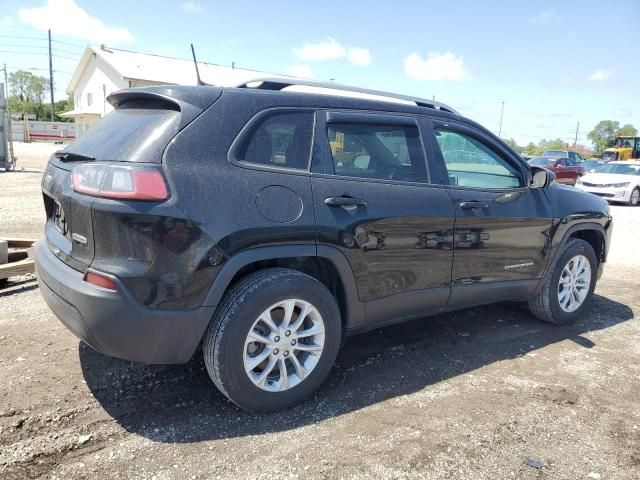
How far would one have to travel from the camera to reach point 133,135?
2.75 meters

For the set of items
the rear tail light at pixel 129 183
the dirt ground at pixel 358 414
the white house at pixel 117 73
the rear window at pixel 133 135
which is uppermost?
the white house at pixel 117 73

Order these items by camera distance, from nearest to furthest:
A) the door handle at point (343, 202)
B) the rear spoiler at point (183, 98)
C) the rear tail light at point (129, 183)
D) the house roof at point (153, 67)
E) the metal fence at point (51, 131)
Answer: the rear tail light at point (129, 183) < the rear spoiler at point (183, 98) < the door handle at point (343, 202) < the house roof at point (153, 67) < the metal fence at point (51, 131)

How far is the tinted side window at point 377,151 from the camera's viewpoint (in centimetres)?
320

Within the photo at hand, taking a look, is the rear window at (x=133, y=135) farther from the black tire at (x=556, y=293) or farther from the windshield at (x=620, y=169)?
the windshield at (x=620, y=169)

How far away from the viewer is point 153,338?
8.50 feet

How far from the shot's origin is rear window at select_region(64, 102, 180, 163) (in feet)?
8.62

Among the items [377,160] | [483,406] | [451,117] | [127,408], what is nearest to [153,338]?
[127,408]

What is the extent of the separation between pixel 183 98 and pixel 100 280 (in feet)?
3.51

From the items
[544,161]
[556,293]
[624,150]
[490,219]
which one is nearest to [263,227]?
[490,219]

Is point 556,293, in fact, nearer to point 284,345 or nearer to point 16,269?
point 284,345

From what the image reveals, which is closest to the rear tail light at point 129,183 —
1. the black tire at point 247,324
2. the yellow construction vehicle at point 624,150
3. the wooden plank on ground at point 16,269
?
the black tire at point 247,324

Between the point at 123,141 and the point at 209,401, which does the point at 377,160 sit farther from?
the point at 209,401

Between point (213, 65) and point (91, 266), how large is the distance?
40.7m

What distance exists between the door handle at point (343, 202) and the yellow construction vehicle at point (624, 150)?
34253mm
